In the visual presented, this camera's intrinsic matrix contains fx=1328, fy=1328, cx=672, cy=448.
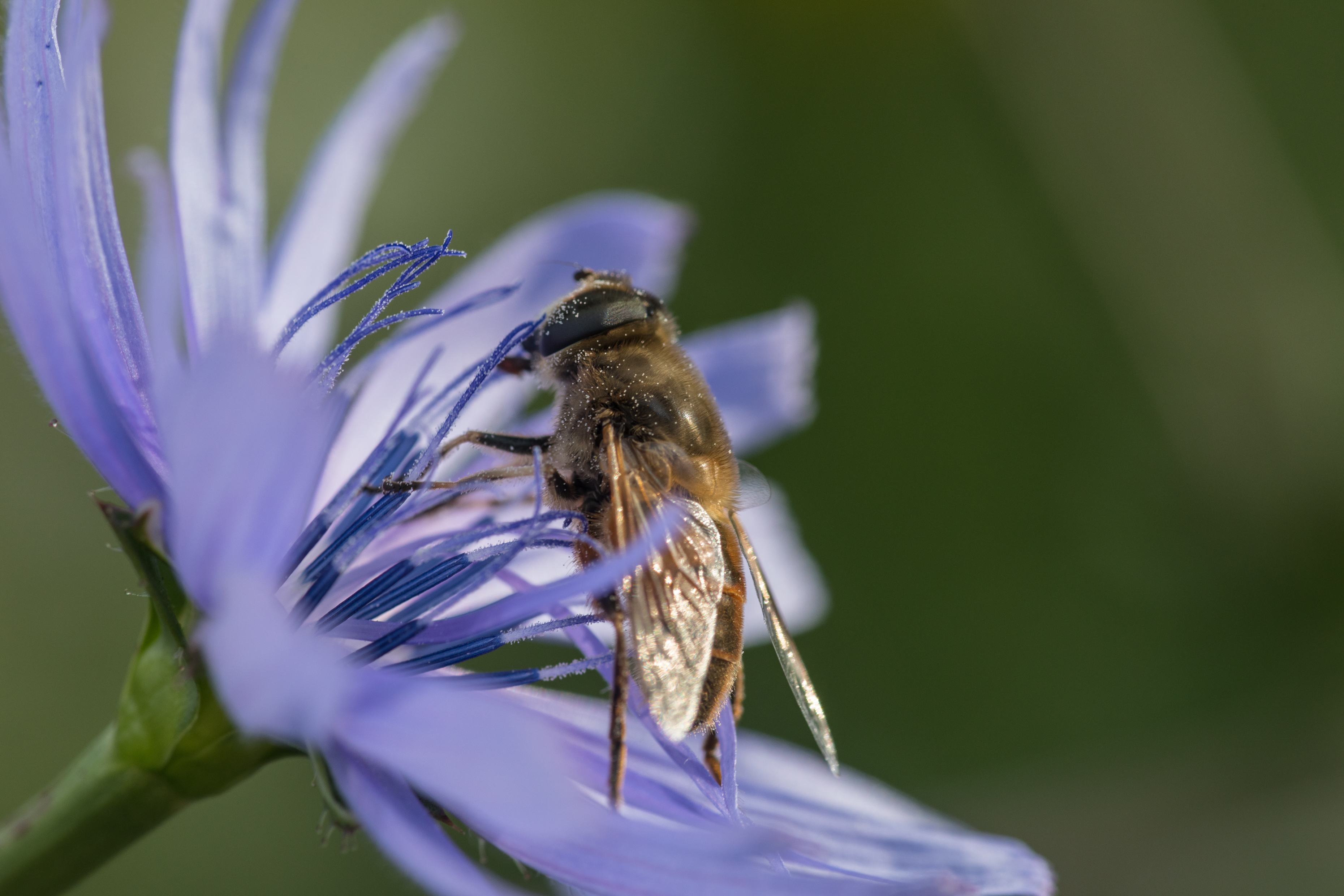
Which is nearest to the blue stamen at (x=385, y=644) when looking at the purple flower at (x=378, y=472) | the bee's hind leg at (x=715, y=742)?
the purple flower at (x=378, y=472)

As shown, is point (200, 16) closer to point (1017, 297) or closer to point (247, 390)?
point (247, 390)

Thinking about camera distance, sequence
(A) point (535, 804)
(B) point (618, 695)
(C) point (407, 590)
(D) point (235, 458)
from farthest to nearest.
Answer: (C) point (407, 590) → (B) point (618, 695) → (D) point (235, 458) → (A) point (535, 804)

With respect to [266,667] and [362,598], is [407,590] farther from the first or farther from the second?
[266,667]

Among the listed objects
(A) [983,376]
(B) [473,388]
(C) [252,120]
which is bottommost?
(A) [983,376]

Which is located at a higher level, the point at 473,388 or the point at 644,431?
the point at 473,388

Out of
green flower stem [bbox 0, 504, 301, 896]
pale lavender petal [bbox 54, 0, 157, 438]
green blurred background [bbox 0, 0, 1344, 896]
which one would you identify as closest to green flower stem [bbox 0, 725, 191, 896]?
green flower stem [bbox 0, 504, 301, 896]

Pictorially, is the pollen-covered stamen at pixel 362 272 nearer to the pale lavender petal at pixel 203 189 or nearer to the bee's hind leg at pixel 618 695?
the pale lavender petal at pixel 203 189

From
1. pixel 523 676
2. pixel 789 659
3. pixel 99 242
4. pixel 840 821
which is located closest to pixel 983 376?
pixel 840 821
